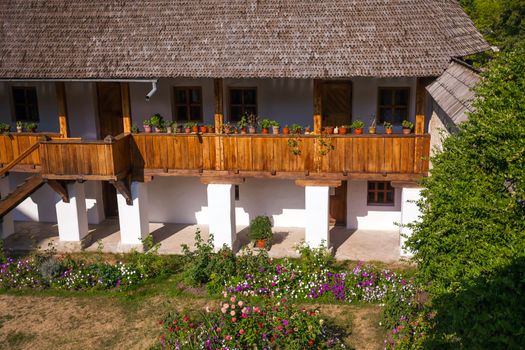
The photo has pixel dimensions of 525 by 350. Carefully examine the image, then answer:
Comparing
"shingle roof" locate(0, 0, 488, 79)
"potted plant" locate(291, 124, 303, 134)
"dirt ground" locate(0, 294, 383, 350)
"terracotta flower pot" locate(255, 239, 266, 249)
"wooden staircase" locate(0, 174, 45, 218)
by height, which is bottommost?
"dirt ground" locate(0, 294, 383, 350)

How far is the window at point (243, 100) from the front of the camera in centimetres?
1489

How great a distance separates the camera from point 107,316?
11.6 meters

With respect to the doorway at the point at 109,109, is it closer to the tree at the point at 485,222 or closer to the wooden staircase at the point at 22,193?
the wooden staircase at the point at 22,193

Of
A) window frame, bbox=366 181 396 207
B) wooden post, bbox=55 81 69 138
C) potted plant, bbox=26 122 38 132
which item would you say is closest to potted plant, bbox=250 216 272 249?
window frame, bbox=366 181 396 207

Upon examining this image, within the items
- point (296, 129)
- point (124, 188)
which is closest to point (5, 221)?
point (124, 188)

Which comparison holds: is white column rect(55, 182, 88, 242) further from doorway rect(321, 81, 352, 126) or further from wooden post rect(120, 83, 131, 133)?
doorway rect(321, 81, 352, 126)

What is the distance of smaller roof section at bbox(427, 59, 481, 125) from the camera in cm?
906

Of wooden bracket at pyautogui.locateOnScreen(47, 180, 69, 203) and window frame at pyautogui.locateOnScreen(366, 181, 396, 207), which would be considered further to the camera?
window frame at pyautogui.locateOnScreen(366, 181, 396, 207)

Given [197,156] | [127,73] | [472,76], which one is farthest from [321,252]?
[127,73]

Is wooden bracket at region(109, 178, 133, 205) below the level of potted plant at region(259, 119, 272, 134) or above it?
below

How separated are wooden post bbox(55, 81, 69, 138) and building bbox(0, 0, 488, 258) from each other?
1.0 inches

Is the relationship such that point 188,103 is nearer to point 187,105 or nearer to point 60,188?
point 187,105

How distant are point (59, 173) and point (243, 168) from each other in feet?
15.1

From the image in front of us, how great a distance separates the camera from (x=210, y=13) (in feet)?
46.2
